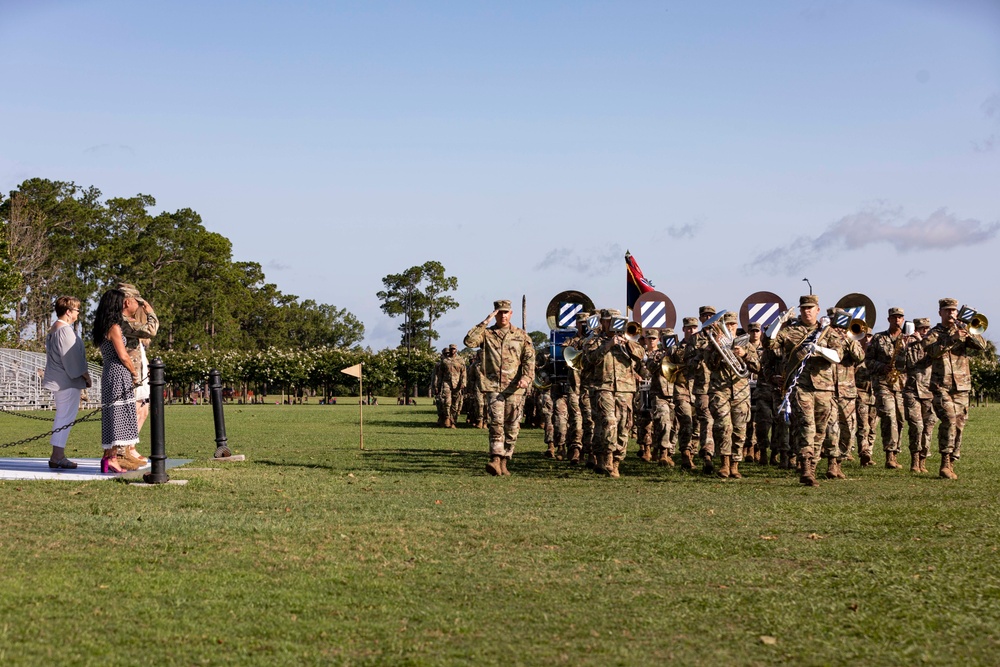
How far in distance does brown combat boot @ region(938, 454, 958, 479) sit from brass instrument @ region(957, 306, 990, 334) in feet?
5.99

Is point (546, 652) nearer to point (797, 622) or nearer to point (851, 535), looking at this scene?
point (797, 622)

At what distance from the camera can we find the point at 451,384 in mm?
32375

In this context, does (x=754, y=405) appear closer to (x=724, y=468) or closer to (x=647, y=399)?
(x=647, y=399)

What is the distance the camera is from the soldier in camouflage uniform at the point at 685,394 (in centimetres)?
1641

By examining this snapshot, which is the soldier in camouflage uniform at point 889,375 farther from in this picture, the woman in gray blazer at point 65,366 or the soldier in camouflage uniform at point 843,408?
the woman in gray blazer at point 65,366

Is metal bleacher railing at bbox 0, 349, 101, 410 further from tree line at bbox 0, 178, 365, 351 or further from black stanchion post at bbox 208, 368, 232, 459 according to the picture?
black stanchion post at bbox 208, 368, 232, 459

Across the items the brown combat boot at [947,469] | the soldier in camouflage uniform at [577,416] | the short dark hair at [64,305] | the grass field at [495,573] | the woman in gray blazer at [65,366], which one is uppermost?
the short dark hair at [64,305]

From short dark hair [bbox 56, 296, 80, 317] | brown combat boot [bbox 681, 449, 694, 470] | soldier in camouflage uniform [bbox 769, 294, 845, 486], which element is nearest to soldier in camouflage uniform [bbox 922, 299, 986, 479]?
soldier in camouflage uniform [bbox 769, 294, 845, 486]

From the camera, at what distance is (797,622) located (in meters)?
6.38

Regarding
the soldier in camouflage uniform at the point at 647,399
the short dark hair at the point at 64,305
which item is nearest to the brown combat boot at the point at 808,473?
the soldier in camouflage uniform at the point at 647,399

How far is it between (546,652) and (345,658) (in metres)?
1.02

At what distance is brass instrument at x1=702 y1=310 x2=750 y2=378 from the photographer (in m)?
15.4

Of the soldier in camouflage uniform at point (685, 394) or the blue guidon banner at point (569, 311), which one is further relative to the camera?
the blue guidon banner at point (569, 311)

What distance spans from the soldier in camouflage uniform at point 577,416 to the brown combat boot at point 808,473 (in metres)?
4.66
